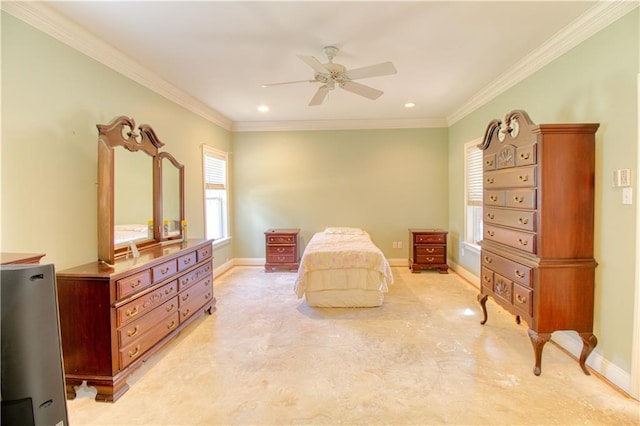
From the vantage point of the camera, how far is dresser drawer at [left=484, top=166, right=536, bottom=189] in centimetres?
228

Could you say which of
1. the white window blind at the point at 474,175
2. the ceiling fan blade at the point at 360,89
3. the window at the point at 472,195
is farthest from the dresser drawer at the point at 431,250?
the ceiling fan blade at the point at 360,89

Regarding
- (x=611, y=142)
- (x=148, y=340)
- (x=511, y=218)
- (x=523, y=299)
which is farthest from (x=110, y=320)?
(x=611, y=142)

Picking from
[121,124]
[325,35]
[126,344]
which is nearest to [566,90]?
[325,35]

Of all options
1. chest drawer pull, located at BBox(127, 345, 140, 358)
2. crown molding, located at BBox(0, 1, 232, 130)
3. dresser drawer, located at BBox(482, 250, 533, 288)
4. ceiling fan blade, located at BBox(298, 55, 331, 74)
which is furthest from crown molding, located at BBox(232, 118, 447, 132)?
chest drawer pull, located at BBox(127, 345, 140, 358)

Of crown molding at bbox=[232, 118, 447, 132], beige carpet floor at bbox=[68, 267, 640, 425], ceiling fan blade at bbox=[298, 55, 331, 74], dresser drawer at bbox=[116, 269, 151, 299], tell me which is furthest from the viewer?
crown molding at bbox=[232, 118, 447, 132]

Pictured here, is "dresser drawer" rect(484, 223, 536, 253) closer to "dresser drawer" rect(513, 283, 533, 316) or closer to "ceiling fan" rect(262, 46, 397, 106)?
"dresser drawer" rect(513, 283, 533, 316)

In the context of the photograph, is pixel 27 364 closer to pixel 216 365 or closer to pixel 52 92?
pixel 216 365

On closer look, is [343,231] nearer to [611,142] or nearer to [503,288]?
[503,288]

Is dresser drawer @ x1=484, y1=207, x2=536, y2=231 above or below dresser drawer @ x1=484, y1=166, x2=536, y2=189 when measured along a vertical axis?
below

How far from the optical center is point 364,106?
15.1 ft

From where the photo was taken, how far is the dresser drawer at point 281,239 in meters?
5.32

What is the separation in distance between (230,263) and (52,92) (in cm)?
384

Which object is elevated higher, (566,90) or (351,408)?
(566,90)

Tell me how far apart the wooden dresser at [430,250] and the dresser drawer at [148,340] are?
3.77 m
